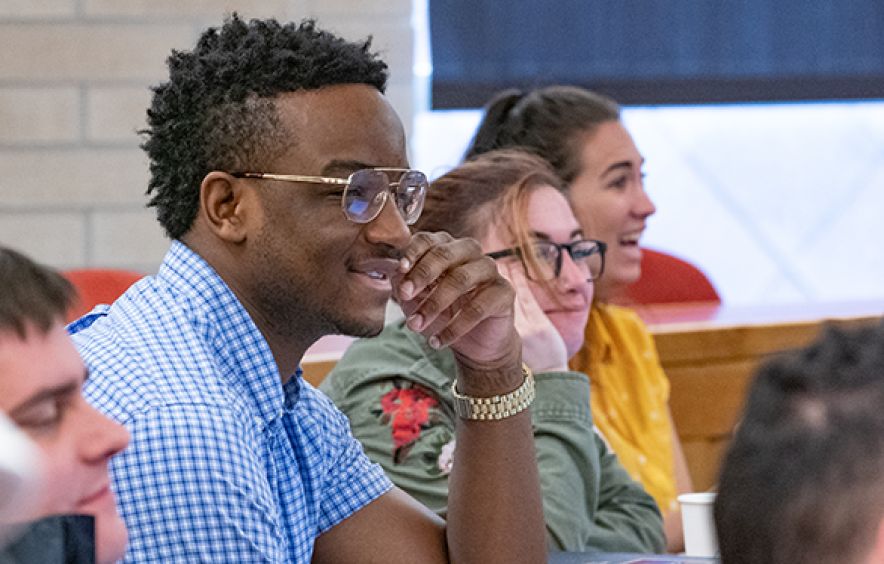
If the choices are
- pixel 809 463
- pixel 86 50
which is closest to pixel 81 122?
→ pixel 86 50

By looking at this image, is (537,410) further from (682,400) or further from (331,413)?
(682,400)

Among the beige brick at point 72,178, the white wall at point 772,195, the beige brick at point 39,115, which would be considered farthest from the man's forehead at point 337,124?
the white wall at point 772,195

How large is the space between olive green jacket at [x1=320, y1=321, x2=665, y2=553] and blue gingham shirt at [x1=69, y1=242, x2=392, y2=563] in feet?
0.86

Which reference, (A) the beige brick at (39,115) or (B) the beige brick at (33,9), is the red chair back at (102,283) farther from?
(B) the beige brick at (33,9)

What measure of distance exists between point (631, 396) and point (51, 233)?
1.42m

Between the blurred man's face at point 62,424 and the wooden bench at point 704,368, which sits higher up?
the blurred man's face at point 62,424

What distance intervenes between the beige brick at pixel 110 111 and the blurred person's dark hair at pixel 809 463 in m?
2.19

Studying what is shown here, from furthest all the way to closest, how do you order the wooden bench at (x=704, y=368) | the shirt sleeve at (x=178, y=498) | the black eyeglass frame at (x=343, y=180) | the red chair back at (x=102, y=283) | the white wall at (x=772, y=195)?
the white wall at (x=772, y=195)
the wooden bench at (x=704, y=368)
the red chair back at (x=102, y=283)
the black eyeglass frame at (x=343, y=180)
the shirt sleeve at (x=178, y=498)

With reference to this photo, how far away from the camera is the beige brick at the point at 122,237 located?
2418 mm

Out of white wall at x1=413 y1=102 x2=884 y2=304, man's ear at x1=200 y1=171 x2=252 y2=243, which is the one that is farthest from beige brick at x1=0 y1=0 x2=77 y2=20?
white wall at x1=413 y1=102 x2=884 y2=304

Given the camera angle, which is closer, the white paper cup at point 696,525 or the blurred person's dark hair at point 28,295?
the blurred person's dark hair at point 28,295

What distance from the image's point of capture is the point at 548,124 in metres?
2.14

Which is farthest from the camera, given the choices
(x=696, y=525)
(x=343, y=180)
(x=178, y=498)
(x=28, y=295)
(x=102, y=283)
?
(x=102, y=283)

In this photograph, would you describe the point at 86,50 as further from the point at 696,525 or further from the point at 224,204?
the point at 696,525
